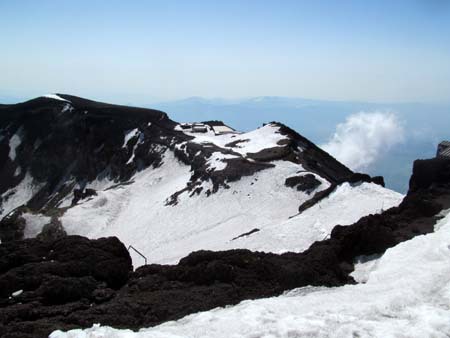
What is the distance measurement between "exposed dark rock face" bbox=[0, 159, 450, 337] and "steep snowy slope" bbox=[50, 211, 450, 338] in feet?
2.43

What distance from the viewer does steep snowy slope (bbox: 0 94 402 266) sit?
119ft

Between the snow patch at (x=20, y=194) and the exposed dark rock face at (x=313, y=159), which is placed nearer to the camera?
the exposed dark rock face at (x=313, y=159)

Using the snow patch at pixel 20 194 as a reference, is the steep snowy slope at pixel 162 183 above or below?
above

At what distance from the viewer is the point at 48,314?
A: 447 inches

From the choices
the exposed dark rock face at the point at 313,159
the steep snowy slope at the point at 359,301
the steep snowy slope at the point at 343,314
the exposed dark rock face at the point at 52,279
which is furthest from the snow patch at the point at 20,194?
the steep snowy slope at the point at 343,314

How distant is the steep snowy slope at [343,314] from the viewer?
9.53 meters

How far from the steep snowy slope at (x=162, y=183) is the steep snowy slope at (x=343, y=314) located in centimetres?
1256

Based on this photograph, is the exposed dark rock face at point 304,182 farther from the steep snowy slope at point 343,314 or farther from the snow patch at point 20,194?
the snow patch at point 20,194

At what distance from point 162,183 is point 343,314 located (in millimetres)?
60511

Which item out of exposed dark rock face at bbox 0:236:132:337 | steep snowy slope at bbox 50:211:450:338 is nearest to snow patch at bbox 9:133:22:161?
exposed dark rock face at bbox 0:236:132:337

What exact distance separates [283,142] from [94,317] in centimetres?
5905

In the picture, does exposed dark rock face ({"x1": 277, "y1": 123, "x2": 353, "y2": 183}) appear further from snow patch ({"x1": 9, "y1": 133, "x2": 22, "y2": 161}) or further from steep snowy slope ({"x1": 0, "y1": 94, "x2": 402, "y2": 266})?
snow patch ({"x1": 9, "y1": 133, "x2": 22, "y2": 161})

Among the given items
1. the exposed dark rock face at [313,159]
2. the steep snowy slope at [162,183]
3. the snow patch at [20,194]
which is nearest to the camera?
the steep snowy slope at [162,183]

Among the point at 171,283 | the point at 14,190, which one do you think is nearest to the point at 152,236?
the point at 171,283
